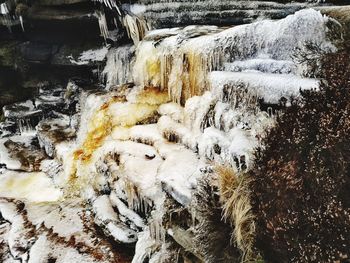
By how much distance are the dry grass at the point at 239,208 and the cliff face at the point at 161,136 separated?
0.04 ft

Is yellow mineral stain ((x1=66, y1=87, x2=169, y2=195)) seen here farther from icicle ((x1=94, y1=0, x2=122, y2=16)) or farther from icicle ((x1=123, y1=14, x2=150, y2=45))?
icicle ((x1=94, y1=0, x2=122, y2=16))

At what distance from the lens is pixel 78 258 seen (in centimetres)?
671

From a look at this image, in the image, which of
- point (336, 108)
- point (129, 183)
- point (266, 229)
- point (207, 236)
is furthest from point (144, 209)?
point (336, 108)

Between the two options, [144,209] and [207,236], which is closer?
[207,236]

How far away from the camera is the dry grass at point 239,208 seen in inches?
183

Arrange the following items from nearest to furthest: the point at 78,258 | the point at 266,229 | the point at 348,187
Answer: the point at 348,187 < the point at 266,229 < the point at 78,258

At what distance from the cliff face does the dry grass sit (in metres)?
0.01

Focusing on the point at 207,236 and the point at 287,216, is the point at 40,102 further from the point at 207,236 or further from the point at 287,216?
the point at 287,216

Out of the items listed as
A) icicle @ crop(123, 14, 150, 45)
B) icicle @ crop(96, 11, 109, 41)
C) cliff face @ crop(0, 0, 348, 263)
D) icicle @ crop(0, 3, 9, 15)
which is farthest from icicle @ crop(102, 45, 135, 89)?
icicle @ crop(0, 3, 9, 15)

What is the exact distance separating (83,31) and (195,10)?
18.5 feet

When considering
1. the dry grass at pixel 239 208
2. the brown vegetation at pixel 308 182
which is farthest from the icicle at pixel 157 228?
the brown vegetation at pixel 308 182

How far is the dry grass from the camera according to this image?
464 centimetres

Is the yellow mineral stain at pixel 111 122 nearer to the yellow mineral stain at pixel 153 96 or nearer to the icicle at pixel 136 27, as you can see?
the yellow mineral stain at pixel 153 96

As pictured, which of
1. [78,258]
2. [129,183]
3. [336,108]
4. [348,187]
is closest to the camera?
[348,187]
